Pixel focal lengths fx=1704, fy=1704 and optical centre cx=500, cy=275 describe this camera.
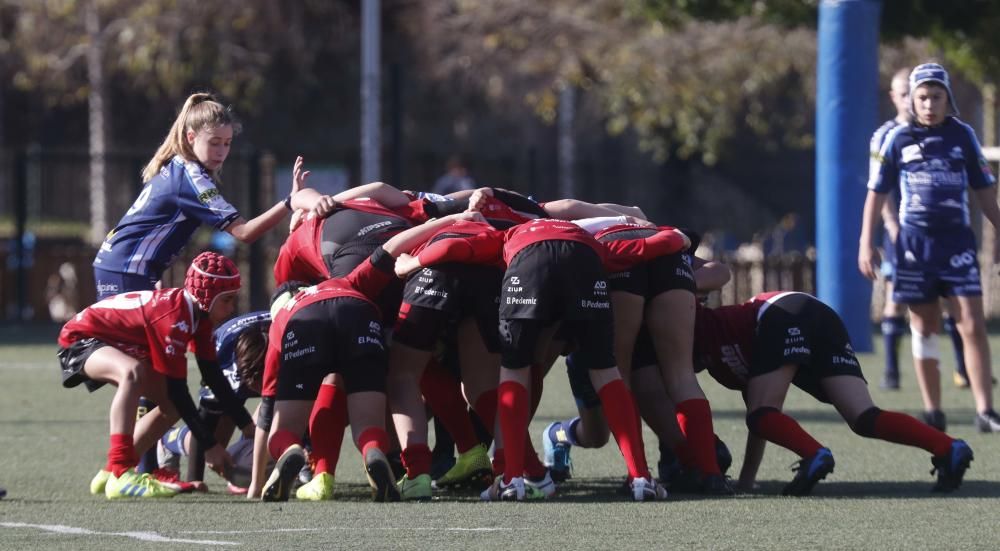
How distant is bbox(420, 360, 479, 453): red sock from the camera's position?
22.5 ft

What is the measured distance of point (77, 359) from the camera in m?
6.87

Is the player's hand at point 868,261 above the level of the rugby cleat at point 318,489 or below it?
above

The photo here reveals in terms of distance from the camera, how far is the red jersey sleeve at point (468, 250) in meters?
6.51

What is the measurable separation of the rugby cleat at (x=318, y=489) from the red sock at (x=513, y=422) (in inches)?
27.0

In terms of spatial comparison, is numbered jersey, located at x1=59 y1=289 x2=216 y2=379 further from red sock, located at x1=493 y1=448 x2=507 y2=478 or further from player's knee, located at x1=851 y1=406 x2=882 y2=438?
player's knee, located at x1=851 y1=406 x2=882 y2=438

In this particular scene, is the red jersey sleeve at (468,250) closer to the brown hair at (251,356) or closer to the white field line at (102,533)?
the brown hair at (251,356)

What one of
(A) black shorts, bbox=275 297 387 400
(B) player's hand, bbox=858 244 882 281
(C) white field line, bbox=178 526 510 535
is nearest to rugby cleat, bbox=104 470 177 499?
(A) black shorts, bbox=275 297 387 400

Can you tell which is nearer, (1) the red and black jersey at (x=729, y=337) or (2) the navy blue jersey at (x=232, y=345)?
(1) the red and black jersey at (x=729, y=337)

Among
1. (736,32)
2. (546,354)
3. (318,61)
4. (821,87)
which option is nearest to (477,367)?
(546,354)

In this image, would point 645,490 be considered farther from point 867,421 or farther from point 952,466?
point 952,466

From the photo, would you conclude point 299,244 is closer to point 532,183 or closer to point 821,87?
point 821,87

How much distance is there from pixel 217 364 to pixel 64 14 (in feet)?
63.5

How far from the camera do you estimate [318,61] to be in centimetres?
2853

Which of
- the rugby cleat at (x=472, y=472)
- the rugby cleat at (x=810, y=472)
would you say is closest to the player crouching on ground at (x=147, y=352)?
the rugby cleat at (x=472, y=472)
